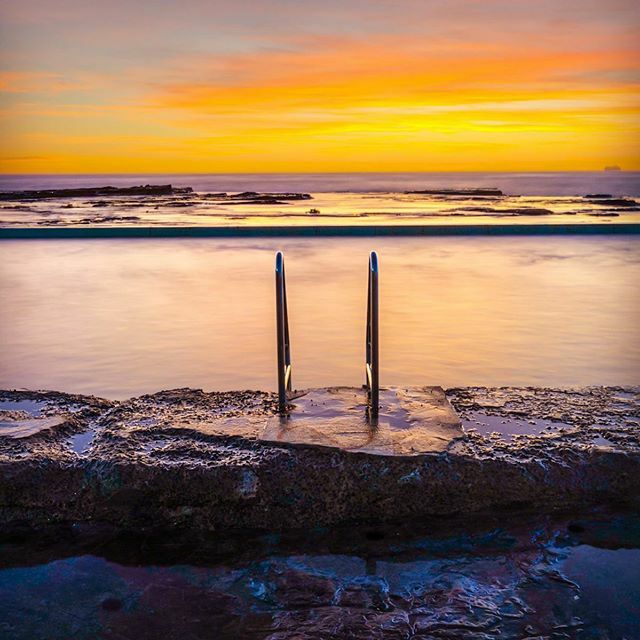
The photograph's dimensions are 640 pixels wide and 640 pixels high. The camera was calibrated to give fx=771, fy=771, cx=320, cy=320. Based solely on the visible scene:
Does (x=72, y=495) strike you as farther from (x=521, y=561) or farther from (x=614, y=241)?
(x=614, y=241)

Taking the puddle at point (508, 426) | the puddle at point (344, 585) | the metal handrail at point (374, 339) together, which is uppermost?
the metal handrail at point (374, 339)

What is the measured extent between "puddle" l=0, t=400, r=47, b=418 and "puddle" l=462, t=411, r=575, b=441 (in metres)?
2.33

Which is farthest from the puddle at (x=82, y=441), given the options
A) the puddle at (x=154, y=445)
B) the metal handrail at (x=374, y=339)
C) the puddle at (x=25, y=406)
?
the metal handrail at (x=374, y=339)

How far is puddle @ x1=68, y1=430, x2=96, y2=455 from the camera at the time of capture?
3.75 metres

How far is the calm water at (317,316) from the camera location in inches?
231

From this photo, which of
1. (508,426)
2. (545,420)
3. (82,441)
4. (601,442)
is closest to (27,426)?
(82,441)

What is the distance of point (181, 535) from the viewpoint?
3.32 metres

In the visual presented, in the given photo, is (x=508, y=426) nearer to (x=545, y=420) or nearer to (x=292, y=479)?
(x=545, y=420)

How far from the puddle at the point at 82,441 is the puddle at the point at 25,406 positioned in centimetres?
40

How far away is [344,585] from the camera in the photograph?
2.92m

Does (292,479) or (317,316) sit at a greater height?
(292,479)

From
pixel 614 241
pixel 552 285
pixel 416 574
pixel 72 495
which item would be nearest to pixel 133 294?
pixel 552 285

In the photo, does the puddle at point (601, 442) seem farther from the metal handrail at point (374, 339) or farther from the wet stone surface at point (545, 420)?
the metal handrail at point (374, 339)

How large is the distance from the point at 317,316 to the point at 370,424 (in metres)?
4.42
